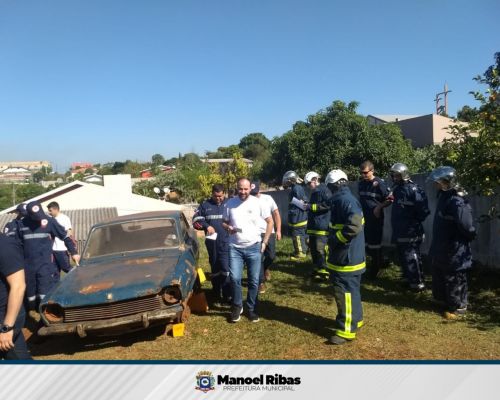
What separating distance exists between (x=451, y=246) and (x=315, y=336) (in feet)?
6.87

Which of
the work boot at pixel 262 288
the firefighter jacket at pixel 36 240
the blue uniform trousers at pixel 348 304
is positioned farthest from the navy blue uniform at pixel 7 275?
the work boot at pixel 262 288

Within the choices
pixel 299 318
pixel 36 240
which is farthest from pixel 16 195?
pixel 299 318

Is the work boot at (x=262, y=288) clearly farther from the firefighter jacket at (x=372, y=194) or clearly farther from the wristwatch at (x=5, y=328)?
the wristwatch at (x=5, y=328)

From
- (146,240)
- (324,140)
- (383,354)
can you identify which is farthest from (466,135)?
(324,140)

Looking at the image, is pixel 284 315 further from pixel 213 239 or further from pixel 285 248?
pixel 285 248

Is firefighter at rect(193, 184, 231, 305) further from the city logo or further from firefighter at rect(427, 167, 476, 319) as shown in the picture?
firefighter at rect(427, 167, 476, 319)

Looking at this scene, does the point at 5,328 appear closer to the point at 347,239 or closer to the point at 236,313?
the point at 236,313

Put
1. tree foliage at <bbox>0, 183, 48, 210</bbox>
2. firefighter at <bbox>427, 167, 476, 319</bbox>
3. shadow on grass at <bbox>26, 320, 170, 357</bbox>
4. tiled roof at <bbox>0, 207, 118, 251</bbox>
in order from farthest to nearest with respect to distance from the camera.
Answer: tree foliage at <bbox>0, 183, 48, 210</bbox> → tiled roof at <bbox>0, 207, 118, 251</bbox> → firefighter at <bbox>427, 167, 476, 319</bbox> → shadow on grass at <bbox>26, 320, 170, 357</bbox>

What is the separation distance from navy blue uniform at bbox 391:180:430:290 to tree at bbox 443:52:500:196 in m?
0.75

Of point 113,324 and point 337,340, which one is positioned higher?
point 113,324

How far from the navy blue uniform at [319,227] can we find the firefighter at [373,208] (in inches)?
25.2

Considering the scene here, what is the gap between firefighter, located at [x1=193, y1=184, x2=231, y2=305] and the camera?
611 centimetres

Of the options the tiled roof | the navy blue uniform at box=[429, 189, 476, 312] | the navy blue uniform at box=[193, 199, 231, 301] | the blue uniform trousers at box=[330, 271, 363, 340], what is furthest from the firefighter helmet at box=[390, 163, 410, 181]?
the tiled roof

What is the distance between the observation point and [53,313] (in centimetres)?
452
